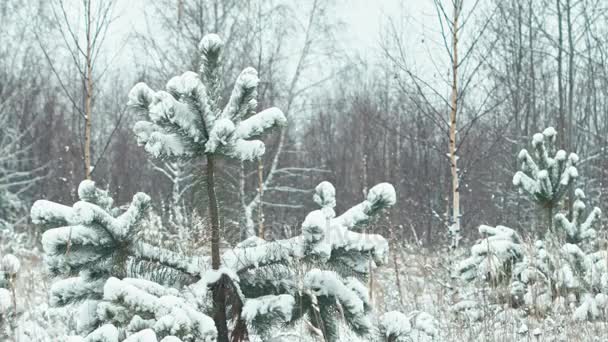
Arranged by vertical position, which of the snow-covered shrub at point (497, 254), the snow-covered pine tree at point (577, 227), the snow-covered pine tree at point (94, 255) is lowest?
the snow-covered shrub at point (497, 254)

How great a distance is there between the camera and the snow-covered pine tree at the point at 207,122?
7.52 feet

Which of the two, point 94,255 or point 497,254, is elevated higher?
point 94,255

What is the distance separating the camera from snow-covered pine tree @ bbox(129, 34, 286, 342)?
229cm

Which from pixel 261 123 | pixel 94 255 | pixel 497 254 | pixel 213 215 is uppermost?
pixel 261 123

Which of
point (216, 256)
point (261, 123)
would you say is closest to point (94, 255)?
point (216, 256)

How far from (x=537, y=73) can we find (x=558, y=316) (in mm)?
12185

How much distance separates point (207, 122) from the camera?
93.4 inches

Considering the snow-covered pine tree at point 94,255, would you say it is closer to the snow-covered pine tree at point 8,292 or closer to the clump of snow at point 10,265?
the snow-covered pine tree at point 8,292

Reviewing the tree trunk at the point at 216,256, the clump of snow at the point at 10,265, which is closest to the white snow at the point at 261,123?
the tree trunk at the point at 216,256

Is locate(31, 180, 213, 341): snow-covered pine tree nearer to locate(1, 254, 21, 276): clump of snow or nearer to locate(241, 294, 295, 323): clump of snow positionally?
locate(241, 294, 295, 323): clump of snow

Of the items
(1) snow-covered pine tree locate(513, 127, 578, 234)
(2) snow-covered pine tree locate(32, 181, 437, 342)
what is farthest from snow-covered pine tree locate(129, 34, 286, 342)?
(1) snow-covered pine tree locate(513, 127, 578, 234)

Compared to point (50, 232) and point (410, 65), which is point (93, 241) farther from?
point (410, 65)

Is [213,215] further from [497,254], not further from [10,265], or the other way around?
[497,254]

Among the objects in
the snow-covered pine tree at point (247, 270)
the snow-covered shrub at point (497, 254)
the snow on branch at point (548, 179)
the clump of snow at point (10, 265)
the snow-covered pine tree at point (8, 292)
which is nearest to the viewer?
the snow-covered pine tree at point (247, 270)
